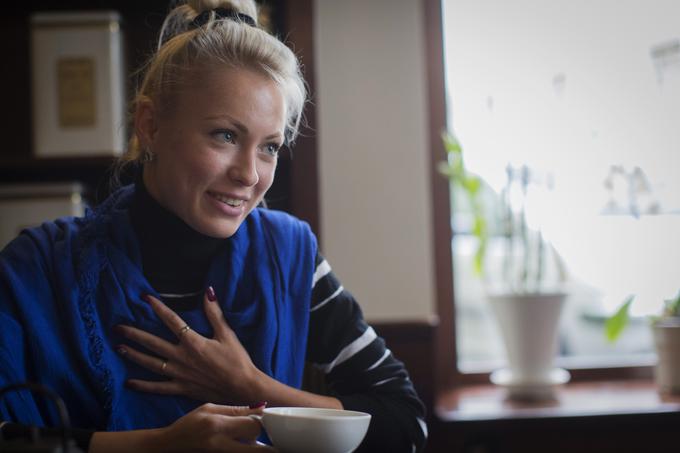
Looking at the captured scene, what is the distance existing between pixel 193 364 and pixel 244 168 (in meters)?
0.32

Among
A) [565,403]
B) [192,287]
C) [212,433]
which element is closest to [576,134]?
[565,403]

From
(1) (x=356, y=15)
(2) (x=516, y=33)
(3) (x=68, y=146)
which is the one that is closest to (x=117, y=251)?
(3) (x=68, y=146)

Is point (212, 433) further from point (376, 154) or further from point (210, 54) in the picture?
point (376, 154)

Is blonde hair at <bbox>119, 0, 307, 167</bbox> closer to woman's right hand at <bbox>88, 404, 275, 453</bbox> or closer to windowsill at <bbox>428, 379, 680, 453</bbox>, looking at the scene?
woman's right hand at <bbox>88, 404, 275, 453</bbox>

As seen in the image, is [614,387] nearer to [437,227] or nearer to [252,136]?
[437,227]

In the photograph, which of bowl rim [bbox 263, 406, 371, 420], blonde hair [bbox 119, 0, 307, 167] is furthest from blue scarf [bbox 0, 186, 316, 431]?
bowl rim [bbox 263, 406, 371, 420]

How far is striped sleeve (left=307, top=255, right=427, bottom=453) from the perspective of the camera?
1204mm

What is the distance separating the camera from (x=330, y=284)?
1.36 m

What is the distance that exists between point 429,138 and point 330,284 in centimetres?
103

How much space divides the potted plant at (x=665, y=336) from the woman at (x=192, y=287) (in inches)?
42.9

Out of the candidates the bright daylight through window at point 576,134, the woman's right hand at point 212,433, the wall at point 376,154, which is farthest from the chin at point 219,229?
the bright daylight through window at point 576,134

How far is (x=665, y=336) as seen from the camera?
206cm

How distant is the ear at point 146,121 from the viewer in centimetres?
126

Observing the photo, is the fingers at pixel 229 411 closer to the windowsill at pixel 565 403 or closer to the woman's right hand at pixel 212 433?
the woman's right hand at pixel 212 433
